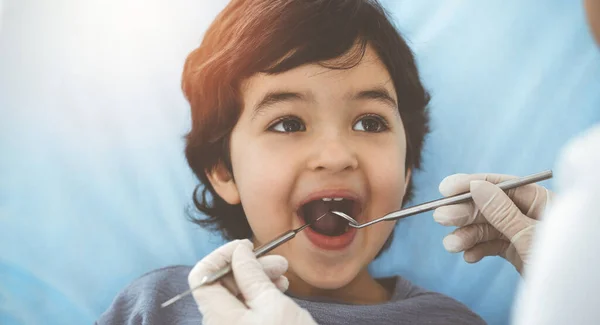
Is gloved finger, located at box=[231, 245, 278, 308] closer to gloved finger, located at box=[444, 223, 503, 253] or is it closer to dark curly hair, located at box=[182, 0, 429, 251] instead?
dark curly hair, located at box=[182, 0, 429, 251]

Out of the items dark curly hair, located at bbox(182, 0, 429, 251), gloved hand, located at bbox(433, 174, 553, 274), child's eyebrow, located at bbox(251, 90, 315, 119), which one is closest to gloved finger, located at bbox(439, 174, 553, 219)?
gloved hand, located at bbox(433, 174, 553, 274)

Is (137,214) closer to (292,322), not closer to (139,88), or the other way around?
(139,88)

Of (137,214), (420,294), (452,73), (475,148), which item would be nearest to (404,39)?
(452,73)

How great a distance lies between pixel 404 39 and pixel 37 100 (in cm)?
81

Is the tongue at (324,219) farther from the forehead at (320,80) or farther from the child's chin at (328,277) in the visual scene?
the forehead at (320,80)

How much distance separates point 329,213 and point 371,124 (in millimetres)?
194

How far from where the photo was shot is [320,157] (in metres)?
1.08

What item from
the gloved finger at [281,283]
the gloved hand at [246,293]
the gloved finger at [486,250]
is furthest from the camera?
the gloved finger at [486,250]

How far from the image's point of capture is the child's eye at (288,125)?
110cm

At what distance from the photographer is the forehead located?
3.54 feet

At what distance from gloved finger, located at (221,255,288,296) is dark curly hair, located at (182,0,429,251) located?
171mm

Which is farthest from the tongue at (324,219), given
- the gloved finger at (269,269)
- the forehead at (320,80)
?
the forehead at (320,80)

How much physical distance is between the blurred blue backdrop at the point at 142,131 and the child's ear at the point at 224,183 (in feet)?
0.21

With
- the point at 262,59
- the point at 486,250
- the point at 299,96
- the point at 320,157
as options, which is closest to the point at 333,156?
the point at 320,157
